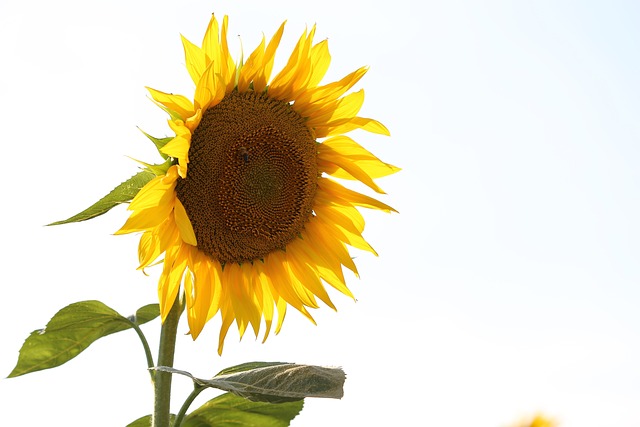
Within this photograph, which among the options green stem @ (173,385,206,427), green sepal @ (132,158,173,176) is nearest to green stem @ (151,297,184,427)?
green stem @ (173,385,206,427)

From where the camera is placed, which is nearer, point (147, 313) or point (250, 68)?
point (250, 68)

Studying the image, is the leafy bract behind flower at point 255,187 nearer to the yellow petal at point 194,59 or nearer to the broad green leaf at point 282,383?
the yellow petal at point 194,59

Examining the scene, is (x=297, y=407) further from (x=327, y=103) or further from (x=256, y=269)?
(x=327, y=103)

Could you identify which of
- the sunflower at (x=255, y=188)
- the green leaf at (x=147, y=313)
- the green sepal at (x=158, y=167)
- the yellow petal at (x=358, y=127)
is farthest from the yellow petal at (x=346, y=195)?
the green leaf at (x=147, y=313)

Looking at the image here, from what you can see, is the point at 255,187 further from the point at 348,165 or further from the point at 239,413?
the point at 239,413

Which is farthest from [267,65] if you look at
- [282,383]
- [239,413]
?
[239,413]
